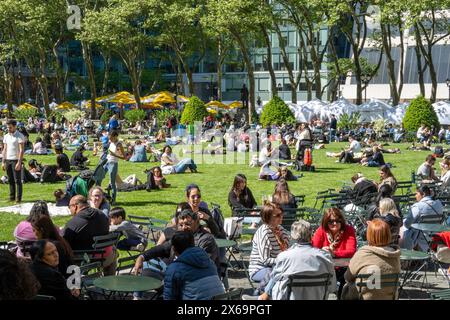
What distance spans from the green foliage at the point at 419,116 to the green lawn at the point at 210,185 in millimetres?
8048

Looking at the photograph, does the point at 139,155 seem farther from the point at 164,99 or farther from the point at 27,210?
the point at 164,99

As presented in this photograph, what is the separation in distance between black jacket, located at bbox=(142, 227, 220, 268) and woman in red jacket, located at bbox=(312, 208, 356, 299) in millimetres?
1254

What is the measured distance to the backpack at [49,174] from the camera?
843 inches

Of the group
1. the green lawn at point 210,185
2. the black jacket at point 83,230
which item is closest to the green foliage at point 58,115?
the green lawn at point 210,185

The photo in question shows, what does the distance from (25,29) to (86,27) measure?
5903 mm

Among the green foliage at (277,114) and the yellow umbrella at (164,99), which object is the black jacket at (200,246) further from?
the yellow umbrella at (164,99)

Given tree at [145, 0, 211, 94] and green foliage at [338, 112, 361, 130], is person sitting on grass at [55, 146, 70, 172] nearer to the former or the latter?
green foliage at [338, 112, 361, 130]

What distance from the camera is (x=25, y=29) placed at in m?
54.7

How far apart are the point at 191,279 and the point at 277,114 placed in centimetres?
3374

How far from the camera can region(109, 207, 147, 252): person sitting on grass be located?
10867 millimetres

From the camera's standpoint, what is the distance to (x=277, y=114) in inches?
1588

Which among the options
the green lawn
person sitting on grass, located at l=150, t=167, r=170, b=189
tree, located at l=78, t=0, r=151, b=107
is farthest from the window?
person sitting on grass, located at l=150, t=167, r=170, b=189

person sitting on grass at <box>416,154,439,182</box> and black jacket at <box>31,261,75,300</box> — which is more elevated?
black jacket at <box>31,261,75,300</box>

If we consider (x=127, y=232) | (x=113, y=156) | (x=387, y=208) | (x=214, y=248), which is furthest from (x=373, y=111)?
(x=214, y=248)
